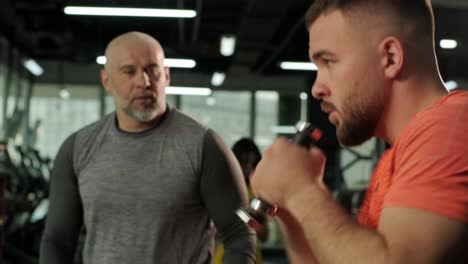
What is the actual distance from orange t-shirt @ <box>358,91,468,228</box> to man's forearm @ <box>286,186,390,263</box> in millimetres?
63

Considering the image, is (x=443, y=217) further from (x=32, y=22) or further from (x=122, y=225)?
(x=32, y=22)

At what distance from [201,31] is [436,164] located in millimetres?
12335

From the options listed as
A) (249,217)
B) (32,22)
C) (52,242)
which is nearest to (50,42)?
(32,22)

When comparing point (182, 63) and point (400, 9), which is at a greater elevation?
point (182, 63)

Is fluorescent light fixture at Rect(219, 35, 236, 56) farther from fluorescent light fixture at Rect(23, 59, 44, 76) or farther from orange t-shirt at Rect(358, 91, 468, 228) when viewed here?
orange t-shirt at Rect(358, 91, 468, 228)

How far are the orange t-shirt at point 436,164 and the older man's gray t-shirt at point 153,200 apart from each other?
1.37 meters

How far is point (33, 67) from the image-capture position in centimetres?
1547

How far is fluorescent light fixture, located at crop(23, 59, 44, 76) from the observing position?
1499cm

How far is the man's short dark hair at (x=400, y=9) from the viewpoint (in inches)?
45.9

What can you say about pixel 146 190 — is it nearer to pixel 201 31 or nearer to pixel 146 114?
pixel 146 114

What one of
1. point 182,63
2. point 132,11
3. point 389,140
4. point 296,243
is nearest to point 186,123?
point 296,243

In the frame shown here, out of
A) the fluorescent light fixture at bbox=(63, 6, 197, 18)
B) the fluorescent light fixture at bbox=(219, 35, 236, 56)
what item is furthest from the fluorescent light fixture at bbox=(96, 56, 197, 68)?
the fluorescent light fixture at bbox=(63, 6, 197, 18)

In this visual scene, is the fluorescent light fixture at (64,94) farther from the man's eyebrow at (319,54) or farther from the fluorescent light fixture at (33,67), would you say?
the man's eyebrow at (319,54)

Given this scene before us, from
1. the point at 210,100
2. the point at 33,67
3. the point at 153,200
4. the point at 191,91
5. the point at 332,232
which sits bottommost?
the point at 153,200
